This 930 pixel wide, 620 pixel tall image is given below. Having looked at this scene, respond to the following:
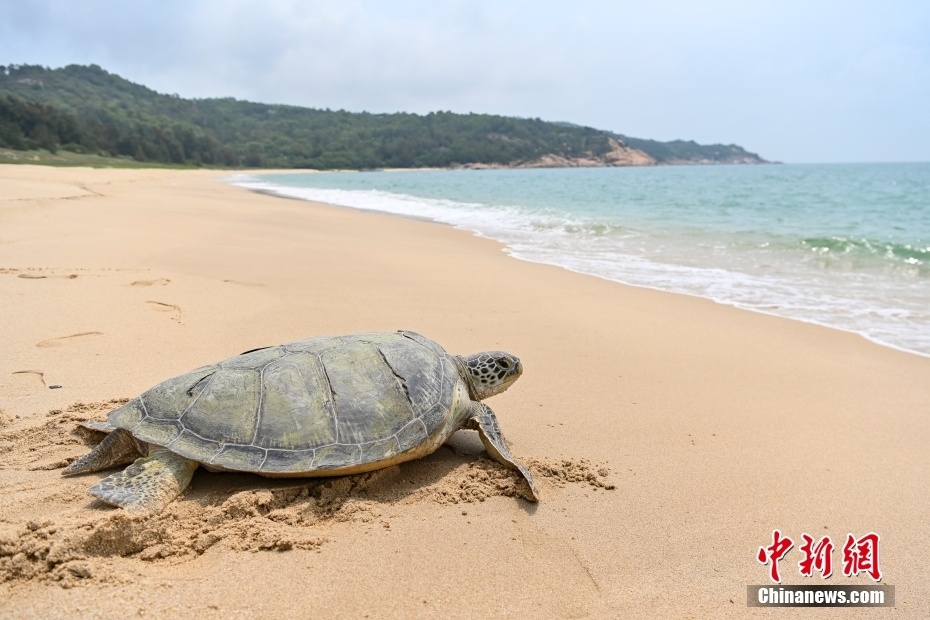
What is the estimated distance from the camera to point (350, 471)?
2760 millimetres

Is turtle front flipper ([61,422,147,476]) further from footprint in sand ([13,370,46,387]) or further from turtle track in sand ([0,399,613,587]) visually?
footprint in sand ([13,370,46,387])

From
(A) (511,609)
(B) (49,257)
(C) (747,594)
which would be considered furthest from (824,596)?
(B) (49,257)

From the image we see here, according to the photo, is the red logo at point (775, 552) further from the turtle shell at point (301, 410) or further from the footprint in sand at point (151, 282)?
the footprint in sand at point (151, 282)

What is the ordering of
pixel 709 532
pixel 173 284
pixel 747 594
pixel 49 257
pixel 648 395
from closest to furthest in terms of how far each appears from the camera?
pixel 747 594 → pixel 709 532 → pixel 648 395 → pixel 173 284 → pixel 49 257

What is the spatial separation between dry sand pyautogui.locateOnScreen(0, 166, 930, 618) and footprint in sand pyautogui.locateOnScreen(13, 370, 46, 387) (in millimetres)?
14

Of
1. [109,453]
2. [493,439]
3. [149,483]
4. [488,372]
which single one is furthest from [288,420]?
[488,372]

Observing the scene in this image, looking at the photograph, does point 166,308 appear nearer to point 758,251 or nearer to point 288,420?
point 288,420

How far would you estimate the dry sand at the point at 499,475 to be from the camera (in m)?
2.15

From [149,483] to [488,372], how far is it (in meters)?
1.83

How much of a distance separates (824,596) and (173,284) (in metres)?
6.15

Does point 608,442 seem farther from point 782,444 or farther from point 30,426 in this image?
point 30,426

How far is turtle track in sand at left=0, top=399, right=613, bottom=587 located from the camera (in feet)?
7.00

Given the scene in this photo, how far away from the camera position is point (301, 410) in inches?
110

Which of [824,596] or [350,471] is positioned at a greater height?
[350,471]
